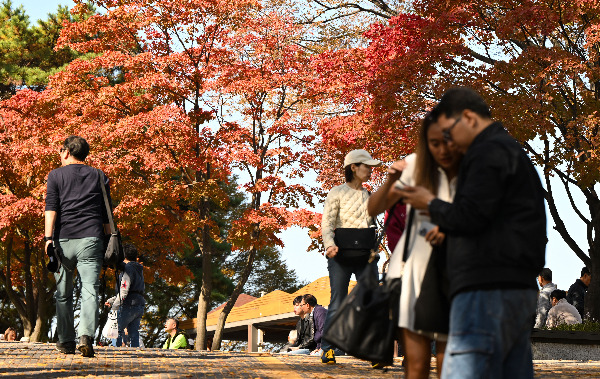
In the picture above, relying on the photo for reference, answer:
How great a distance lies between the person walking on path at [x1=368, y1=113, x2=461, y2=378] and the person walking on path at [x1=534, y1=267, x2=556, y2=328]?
33.4ft

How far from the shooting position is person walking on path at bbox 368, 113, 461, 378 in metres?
3.30

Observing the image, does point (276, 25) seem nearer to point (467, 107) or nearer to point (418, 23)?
point (418, 23)

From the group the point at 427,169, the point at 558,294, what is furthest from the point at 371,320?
the point at 558,294

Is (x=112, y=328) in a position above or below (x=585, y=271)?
below

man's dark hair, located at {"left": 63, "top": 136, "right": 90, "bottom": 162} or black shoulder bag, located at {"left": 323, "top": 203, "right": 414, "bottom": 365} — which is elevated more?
man's dark hair, located at {"left": 63, "top": 136, "right": 90, "bottom": 162}

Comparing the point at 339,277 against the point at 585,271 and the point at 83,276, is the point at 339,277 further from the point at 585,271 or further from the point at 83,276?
the point at 585,271

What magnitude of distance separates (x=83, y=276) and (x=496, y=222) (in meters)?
5.19

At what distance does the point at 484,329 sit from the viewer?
2859 millimetres

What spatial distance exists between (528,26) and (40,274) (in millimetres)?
19068

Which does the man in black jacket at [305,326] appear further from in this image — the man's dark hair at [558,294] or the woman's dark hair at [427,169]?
the woman's dark hair at [427,169]

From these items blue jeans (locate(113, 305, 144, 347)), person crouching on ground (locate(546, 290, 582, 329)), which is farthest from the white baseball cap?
person crouching on ground (locate(546, 290, 582, 329))

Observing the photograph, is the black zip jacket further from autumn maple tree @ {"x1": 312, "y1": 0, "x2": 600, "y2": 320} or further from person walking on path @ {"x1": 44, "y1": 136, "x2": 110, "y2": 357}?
autumn maple tree @ {"x1": 312, "y1": 0, "x2": 600, "y2": 320}

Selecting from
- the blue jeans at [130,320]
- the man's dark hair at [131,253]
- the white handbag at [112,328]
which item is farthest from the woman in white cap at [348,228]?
the white handbag at [112,328]

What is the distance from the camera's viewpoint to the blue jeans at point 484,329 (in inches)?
112
